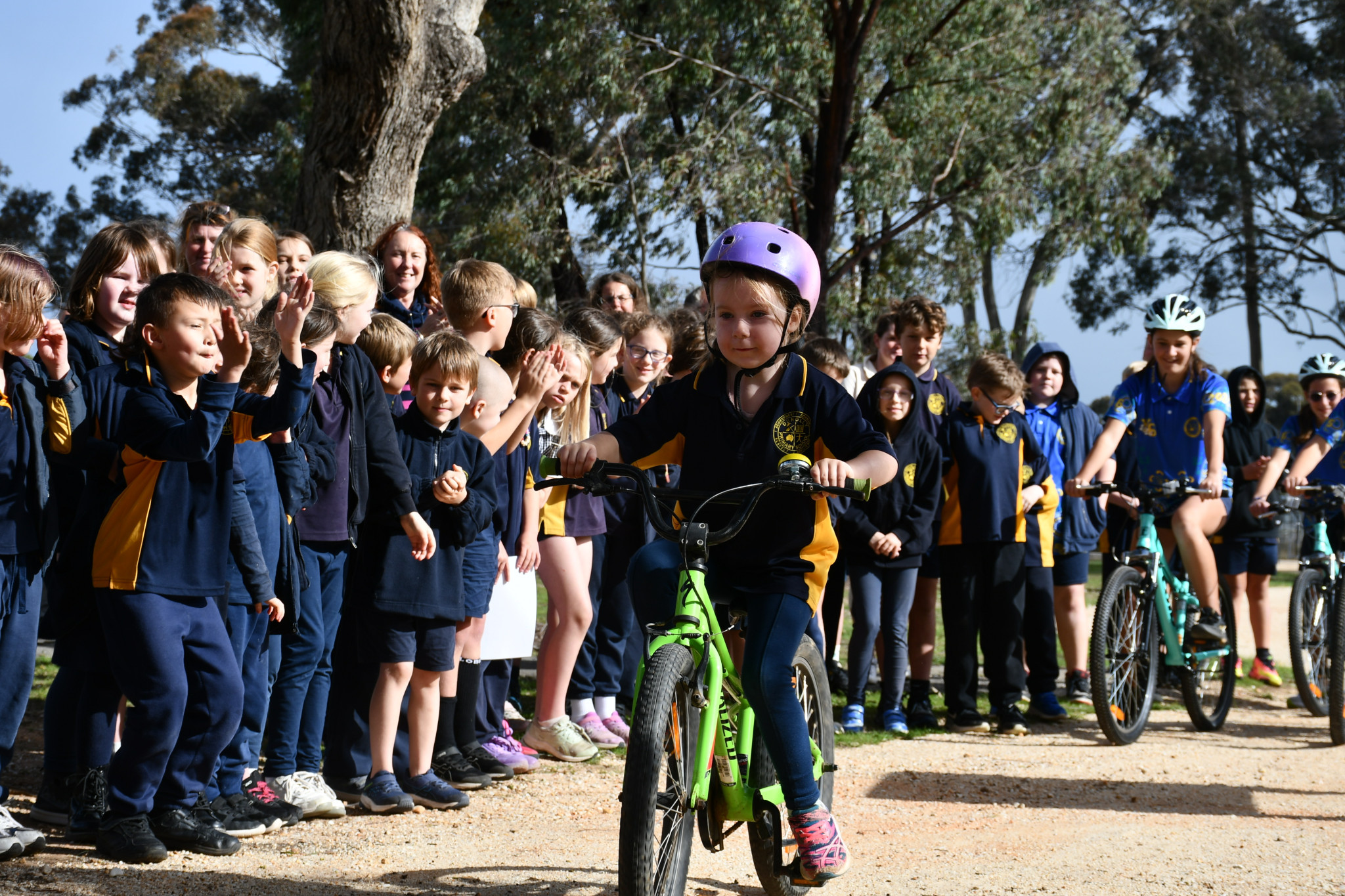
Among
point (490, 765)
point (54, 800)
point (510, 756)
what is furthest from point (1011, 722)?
point (54, 800)

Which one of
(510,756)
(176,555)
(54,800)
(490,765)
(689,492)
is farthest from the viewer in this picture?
(510,756)

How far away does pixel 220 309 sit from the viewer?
3797 mm

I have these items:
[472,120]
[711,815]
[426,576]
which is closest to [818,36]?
[472,120]

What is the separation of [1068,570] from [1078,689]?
743 millimetres

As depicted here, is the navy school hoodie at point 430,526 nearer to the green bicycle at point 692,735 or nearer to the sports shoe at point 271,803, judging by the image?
the sports shoe at point 271,803

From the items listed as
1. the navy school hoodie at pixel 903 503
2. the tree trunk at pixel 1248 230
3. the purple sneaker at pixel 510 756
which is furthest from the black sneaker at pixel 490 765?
the tree trunk at pixel 1248 230

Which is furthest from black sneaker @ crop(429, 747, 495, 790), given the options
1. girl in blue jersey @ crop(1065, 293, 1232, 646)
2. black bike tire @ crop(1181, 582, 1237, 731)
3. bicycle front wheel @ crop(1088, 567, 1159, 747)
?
black bike tire @ crop(1181, 582, 1237, 731)

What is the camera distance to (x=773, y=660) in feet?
10.9

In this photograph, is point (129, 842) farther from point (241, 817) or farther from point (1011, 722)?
point (1011, 722)

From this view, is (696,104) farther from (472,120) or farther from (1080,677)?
(1080,677)

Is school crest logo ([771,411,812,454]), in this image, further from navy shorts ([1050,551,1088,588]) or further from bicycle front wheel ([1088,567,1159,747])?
navy shorts ([1050,551,1088,588])

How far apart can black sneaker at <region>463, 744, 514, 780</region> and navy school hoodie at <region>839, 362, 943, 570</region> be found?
2.28 m

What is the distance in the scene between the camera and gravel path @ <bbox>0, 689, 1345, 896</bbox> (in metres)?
3.76

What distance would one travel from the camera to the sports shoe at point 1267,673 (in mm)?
A: 8648
